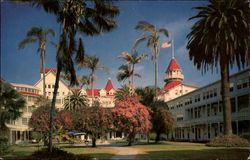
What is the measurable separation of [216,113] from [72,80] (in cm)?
3583

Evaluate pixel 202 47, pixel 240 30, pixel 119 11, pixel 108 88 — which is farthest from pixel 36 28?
pixel 108 88

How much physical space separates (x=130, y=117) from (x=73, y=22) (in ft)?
66.7

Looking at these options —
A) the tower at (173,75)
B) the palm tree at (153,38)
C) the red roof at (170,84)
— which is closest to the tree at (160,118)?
the palm tree at (153,38)

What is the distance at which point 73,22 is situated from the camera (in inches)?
645

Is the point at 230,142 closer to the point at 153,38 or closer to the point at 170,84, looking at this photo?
the point at 153,38

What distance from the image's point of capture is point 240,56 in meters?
28.0

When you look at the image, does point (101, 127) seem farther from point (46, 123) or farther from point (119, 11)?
point (119, 11)

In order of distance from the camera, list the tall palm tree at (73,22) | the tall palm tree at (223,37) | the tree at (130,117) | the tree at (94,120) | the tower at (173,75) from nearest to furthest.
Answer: the tall palm tree at (73,22), the tall palm tree at (223,37), the tree at (94,120), the tree at (130,117), the tower at (173,75)

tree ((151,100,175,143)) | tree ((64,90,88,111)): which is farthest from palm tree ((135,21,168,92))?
tree ((64,90,88,111))

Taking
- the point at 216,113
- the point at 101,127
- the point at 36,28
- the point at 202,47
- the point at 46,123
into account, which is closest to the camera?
the point at 36,28

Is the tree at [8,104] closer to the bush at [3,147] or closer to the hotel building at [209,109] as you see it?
the bush at [3,147]

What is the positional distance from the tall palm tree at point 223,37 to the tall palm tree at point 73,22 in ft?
40.1

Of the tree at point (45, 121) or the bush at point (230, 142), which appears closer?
the bush at point (230, 142)

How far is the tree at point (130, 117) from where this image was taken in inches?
1350
